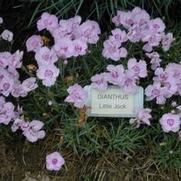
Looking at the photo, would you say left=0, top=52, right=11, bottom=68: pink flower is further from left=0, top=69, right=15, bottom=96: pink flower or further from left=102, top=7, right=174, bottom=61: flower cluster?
left=102, top=7, right=174, bottom=61: flower cluster

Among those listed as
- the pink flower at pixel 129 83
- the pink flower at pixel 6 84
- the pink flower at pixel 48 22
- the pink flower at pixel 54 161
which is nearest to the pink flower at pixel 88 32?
the pink flower at pixel 48 22

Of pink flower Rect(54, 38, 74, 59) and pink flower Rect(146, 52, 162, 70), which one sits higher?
pink flower Rect(54, 38, 74, 59)

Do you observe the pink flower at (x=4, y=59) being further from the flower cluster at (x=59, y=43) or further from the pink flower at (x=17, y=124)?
the pink flower at (x=17, y=124)

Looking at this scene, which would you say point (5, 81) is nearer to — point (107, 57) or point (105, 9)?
point (107, 57)

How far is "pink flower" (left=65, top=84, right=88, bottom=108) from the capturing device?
7.91 ft

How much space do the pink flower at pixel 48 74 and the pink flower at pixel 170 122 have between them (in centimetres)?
43

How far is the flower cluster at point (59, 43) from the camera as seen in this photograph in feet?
7.97

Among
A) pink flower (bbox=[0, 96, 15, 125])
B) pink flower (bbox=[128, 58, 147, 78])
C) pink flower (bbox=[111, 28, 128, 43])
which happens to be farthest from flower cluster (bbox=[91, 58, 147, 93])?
pink flower (bbox=[0, 96, 15, 125])

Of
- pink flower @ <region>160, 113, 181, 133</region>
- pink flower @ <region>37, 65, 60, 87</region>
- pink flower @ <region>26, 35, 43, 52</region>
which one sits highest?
pink flower @ <region>26, 35, 43, 52</region>

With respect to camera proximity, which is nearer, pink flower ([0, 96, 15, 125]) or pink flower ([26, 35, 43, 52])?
pink flower ([0, 96, 15, 125])

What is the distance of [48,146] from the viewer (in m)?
2.55

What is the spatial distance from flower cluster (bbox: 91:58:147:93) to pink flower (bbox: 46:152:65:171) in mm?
299

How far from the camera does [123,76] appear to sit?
2.45 m

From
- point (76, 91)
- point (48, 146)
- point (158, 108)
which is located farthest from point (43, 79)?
point (158, 108)
